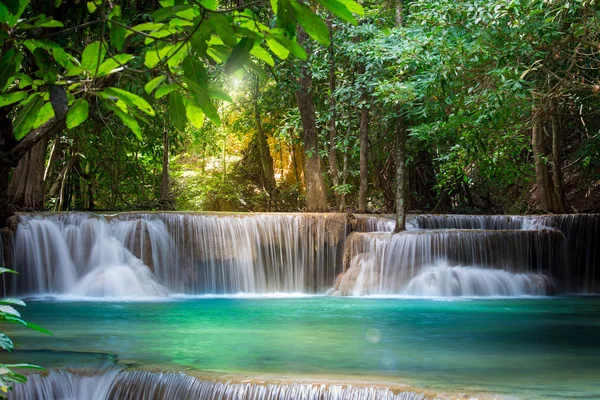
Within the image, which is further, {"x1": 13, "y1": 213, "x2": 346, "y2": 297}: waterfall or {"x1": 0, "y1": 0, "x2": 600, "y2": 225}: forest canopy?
{"x1": 13, "y1": 213, "x2": 346, "y2": 297}: waterfall

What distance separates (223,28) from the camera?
1.38m

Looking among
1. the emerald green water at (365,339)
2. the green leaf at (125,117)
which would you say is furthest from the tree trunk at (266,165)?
the green leaf at (125,117)

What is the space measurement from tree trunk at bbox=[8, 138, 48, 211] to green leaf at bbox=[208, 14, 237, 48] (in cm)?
1364

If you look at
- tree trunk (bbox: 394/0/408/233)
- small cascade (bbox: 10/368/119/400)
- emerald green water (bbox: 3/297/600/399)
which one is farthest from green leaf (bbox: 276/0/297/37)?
tree trunk (bbox: 394/0/408/233)

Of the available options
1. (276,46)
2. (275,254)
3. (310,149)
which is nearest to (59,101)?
(276,46)

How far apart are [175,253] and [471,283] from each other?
535cm

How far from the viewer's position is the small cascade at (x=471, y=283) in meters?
12.9

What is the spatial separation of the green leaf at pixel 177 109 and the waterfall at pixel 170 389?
3857 mm

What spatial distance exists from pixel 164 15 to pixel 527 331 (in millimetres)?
7732

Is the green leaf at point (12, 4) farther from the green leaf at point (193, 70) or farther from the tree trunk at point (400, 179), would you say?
the tree trunk at point (400, 179)

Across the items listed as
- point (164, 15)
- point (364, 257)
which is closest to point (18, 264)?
point (364, 257)

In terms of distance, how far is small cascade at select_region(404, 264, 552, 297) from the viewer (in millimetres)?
12875

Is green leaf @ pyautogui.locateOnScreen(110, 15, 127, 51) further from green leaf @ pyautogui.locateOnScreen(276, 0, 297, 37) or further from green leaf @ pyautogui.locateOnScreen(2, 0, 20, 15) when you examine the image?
green leaf @ pyautogui.locateOnScreen(276, 0, 297, 37)

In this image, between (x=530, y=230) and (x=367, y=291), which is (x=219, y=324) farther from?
(x=530, y=230)
